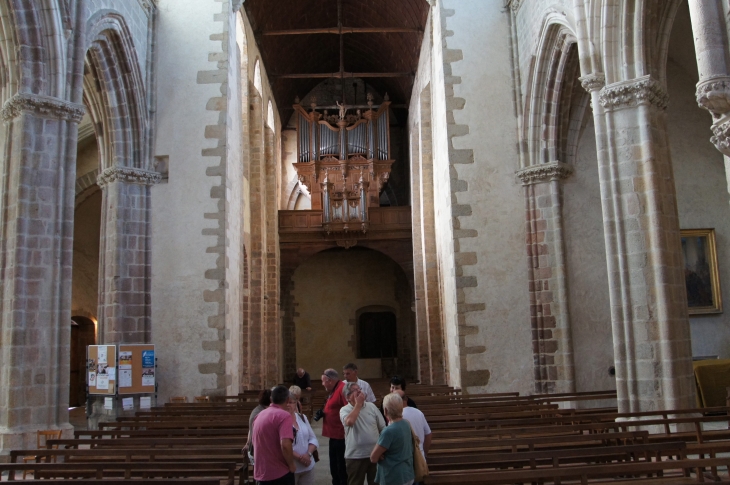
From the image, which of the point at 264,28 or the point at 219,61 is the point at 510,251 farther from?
the point at 264,28

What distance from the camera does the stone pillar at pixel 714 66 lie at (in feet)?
18.9

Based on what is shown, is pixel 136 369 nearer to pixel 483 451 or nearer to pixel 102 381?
pixel 102 381

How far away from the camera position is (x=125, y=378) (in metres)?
11.0

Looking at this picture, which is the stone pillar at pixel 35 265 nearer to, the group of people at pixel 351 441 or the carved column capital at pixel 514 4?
the group of people at pixel 351 441

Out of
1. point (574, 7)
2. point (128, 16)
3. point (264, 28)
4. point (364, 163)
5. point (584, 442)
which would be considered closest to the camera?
point (584, 442)

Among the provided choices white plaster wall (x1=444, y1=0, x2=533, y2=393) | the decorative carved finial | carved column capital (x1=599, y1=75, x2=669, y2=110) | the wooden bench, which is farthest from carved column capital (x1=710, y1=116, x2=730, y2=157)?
the decorative carved finial

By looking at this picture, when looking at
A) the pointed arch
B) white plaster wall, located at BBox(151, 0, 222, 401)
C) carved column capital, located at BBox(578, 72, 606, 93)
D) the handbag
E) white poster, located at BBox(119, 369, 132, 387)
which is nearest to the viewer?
the handbag

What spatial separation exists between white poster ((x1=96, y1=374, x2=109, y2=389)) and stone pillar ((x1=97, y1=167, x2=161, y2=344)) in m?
1.31

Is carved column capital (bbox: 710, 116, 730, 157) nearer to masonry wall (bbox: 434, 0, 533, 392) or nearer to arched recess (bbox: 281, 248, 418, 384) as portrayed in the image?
masonry wall (bbox: 434, 0, 533, 392)

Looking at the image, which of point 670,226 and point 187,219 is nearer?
point 670,226

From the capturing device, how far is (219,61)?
13422 millimetres

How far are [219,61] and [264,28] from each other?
224 inches

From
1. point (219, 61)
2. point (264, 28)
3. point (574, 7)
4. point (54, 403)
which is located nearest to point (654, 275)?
point (574, 7)

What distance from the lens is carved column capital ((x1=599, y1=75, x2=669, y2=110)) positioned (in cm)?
856
